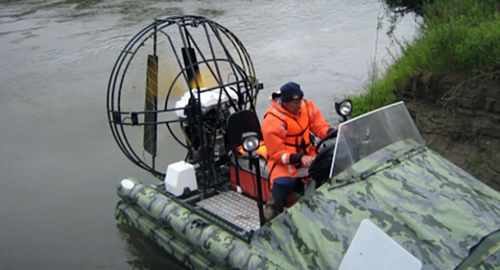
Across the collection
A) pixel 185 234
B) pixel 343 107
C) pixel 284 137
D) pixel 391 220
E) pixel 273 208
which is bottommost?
pixel 185 234

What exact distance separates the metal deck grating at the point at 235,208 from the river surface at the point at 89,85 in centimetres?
75

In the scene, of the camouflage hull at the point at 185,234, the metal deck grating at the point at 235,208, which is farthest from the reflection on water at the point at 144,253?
the metal deck grating at the point at 235,208

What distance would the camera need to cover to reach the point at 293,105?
4727mm

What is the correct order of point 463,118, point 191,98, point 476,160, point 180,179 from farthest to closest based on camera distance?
point 463,118 < point 476,160 < point 180,179 < point 191,98

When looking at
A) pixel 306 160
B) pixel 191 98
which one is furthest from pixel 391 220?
pixel 191 98

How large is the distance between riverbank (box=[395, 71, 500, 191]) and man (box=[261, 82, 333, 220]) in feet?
6.42

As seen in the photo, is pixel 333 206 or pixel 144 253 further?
pixel 144 253

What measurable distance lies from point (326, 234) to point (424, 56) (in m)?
3.62

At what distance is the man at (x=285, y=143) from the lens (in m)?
4.66

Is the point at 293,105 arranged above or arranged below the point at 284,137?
above

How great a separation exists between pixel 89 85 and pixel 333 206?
8420mm

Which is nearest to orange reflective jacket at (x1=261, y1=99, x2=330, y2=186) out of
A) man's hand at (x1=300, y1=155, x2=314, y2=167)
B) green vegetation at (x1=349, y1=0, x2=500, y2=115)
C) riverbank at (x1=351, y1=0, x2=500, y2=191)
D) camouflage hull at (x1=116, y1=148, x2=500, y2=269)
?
man's hand at (x1=300, y1=155, x2=314, y2=167)

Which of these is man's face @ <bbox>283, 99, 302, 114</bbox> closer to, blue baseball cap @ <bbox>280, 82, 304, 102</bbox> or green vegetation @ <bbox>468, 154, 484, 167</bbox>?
blue baseball cap @ <bbox>280, 82, 304, 102</bbox>

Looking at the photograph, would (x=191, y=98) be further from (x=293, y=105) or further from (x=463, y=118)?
(x=463, y=118)
